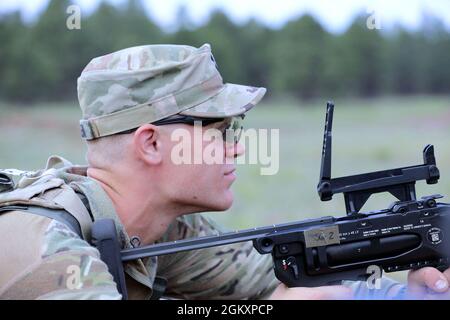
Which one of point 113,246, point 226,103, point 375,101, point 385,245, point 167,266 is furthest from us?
point 375,101

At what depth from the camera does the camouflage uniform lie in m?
2.35

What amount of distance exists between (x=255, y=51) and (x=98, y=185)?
38682mm

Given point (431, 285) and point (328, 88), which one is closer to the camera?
point (431, 285)

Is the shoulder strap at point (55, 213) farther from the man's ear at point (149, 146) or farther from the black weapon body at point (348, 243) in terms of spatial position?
the man's ear at point (149, 146)

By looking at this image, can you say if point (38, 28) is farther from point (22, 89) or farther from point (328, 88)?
point (328, 88)

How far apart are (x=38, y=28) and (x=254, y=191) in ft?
91.9

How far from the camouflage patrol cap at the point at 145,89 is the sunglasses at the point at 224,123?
0.02 m

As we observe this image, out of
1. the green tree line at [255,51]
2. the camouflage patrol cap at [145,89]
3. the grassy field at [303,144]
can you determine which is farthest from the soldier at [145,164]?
the green tree line at [255,51]

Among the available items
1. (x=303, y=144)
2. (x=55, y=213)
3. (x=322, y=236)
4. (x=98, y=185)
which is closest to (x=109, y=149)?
(x=98, y=185)

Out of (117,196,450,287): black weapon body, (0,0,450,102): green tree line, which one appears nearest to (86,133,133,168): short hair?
(117,196,450,287): black weapon body

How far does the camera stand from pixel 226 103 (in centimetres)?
297

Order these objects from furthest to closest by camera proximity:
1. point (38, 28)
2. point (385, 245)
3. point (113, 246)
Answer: point (38, 28), point (385, 245), point (113, 246)

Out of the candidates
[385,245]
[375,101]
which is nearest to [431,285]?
[385,245]
